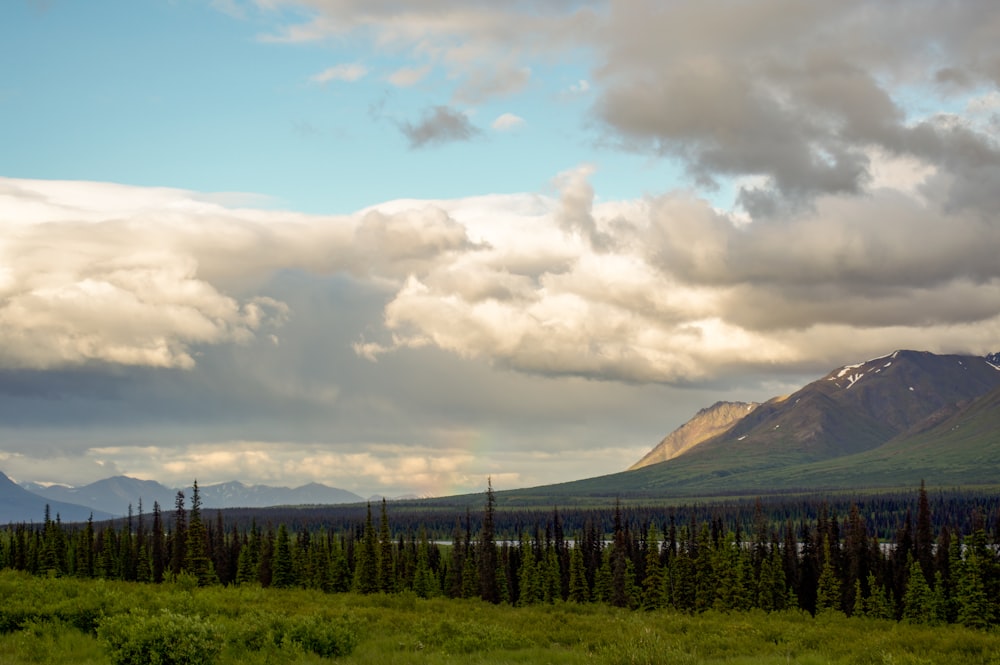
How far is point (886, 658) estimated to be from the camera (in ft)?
78.9

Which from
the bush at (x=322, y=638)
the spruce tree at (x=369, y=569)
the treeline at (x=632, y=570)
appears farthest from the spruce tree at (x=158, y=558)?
the bush at (x=322, y=638)

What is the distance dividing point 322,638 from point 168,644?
18.6 ft

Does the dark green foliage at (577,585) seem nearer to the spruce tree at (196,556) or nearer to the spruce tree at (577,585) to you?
the spruce tree at (577,585)

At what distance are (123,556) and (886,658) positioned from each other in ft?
Answer: 446

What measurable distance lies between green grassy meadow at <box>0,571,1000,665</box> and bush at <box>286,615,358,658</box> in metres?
0.04

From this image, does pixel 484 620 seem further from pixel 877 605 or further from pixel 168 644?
pixel 877 605

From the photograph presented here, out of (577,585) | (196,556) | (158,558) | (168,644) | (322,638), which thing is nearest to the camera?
(168,644)

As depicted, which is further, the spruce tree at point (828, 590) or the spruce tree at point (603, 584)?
the spruce tree at point (603, 584)

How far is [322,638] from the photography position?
27156 mm

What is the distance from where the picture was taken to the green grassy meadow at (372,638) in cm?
2406

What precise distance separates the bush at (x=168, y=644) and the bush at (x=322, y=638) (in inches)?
145

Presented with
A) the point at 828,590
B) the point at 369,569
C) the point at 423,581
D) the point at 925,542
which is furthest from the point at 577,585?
the point at 925,542

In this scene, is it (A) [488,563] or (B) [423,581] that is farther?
(B) [423,581]

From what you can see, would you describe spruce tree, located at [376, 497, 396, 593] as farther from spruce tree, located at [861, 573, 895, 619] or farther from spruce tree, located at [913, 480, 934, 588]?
spruce tree, located at [913, 480, 934, 588]
